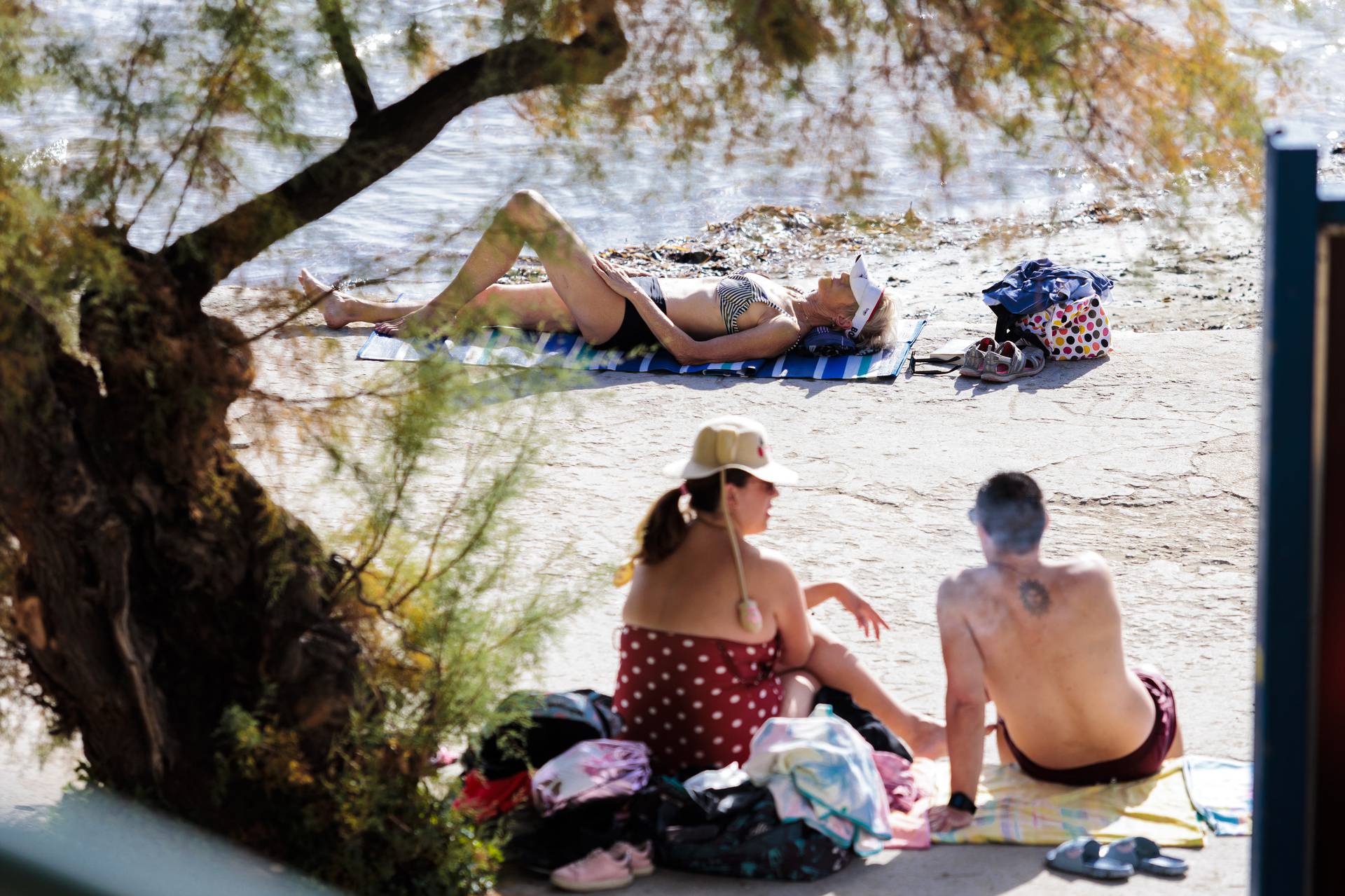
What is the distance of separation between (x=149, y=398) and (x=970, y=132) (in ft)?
5.77

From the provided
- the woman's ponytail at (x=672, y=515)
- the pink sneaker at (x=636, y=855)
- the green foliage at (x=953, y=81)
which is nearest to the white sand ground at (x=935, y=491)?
the pink sneaker at (x=636, y=855)

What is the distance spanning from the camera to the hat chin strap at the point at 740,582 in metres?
3.50

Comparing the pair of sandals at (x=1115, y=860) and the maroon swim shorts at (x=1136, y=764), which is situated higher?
the maroon swim shorts at (x=1136, y=764)

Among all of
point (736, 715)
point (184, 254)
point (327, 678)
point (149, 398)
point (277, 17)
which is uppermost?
point (277, 17)

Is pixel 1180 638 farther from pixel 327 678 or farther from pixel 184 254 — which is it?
pixel 184 254

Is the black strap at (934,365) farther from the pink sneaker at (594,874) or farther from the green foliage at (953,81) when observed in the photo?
the pink sneaker at (594,874)

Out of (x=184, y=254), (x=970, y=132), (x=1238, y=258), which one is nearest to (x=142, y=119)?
(x=184, y=254)

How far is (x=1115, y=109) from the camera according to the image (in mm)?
2752

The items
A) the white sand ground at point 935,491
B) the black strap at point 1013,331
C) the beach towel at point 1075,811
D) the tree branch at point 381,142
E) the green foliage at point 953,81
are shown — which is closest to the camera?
the green foliage at point 953,81

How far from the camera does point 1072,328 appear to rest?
22.4 feet

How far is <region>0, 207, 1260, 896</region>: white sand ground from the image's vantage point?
3246 mm

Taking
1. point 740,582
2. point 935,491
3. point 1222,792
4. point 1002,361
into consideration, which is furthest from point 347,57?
point 1002,361

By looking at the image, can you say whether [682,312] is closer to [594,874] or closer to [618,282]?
[618,282]

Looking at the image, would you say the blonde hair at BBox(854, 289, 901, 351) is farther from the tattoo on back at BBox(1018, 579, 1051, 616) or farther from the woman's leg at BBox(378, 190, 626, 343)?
the tattoo on back at BBox(1018, 579, 1051, 616)
